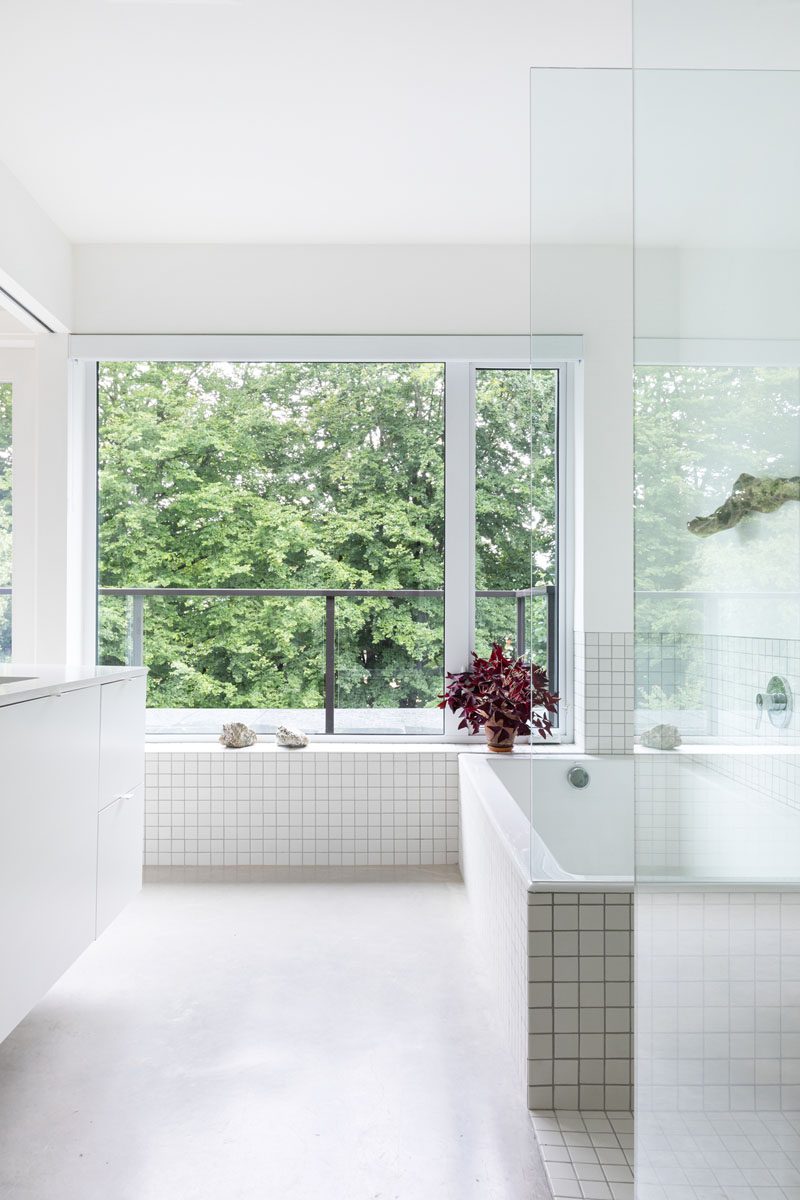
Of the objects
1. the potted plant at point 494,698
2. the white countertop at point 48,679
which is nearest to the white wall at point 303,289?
the potted plant at point 494,698

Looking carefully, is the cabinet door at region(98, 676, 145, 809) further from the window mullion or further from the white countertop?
the window mullion

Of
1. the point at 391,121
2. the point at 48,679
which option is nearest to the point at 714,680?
the point at 48,679

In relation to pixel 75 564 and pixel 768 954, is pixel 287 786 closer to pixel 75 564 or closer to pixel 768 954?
pixel 75 564

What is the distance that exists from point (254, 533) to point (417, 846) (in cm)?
146

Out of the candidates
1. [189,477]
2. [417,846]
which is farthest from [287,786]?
[189,477]

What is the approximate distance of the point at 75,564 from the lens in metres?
3.56

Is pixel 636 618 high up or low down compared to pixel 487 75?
down

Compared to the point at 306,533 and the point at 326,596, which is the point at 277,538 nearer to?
the point at 306,533

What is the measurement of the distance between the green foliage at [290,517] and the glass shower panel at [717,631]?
2631 mm

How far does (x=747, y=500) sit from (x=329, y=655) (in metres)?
2.97

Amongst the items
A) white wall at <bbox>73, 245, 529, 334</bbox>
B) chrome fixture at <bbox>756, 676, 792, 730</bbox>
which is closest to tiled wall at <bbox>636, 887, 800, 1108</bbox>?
chrome fixture at <bbox>756, 676, 792, 730</bbox>

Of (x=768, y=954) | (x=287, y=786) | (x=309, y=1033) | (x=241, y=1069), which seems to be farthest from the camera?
(x=287, y=786)

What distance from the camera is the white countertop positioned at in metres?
1.70

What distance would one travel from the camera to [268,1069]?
6.30 feet
